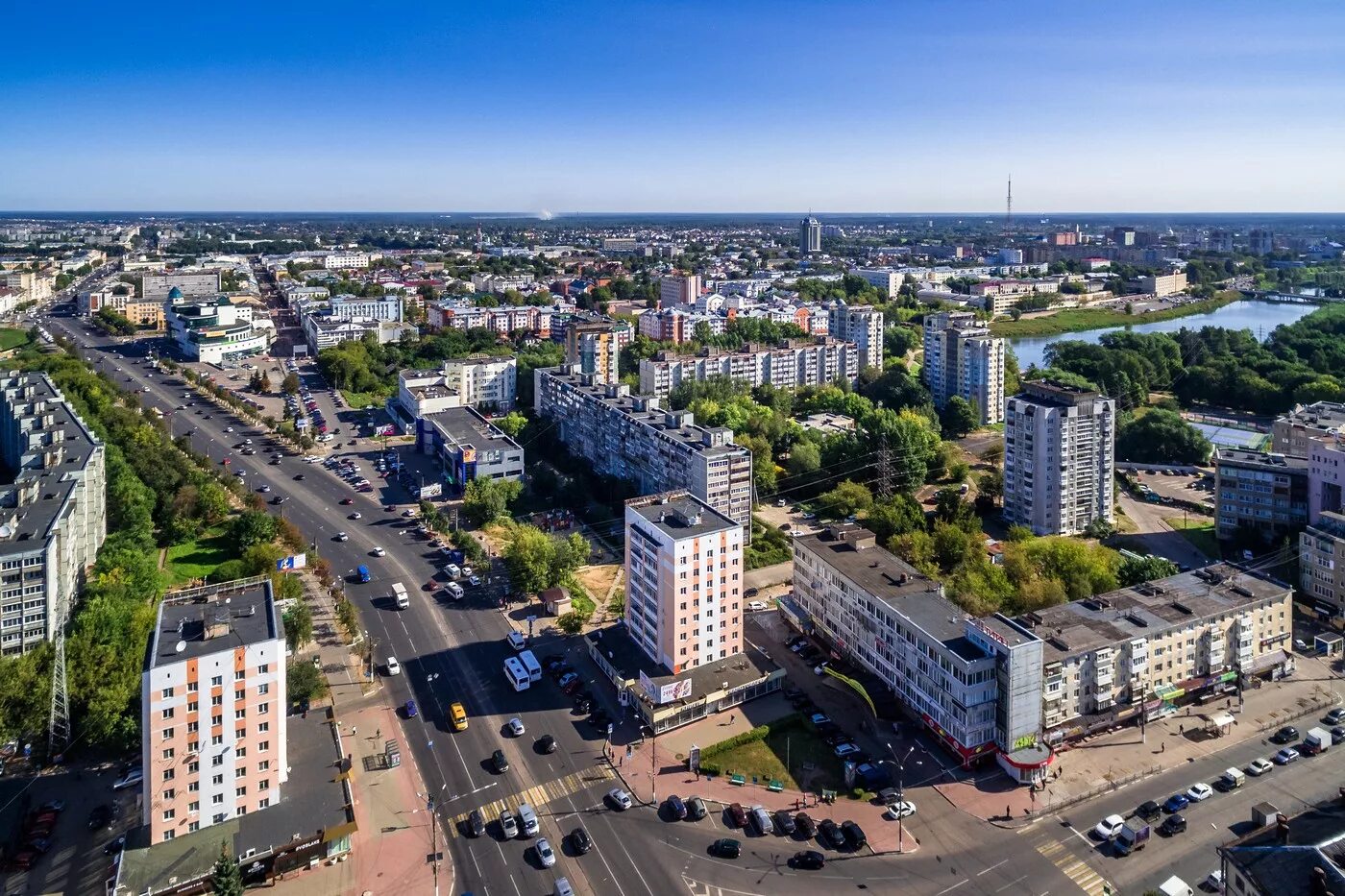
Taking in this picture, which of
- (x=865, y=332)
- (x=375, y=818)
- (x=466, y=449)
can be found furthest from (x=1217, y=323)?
(x=375, y=818)

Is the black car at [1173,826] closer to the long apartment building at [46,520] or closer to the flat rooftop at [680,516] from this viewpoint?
the flat rooftop at [680,516]

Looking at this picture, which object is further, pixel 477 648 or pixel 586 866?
pixel 477 648

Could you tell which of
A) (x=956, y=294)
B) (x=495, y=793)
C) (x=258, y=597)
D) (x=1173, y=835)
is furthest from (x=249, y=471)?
(x=956, y=294)

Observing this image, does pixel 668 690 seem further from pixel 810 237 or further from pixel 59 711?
pixel 810 237

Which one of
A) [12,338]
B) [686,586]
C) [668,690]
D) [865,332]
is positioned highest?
[865,332]

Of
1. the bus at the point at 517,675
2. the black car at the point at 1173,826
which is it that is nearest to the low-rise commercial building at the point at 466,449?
the bus at the point at 517,675

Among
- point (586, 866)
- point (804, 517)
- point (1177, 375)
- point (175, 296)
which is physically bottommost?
point (586, 866)

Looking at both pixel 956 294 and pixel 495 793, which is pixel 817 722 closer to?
pixel 495 793
